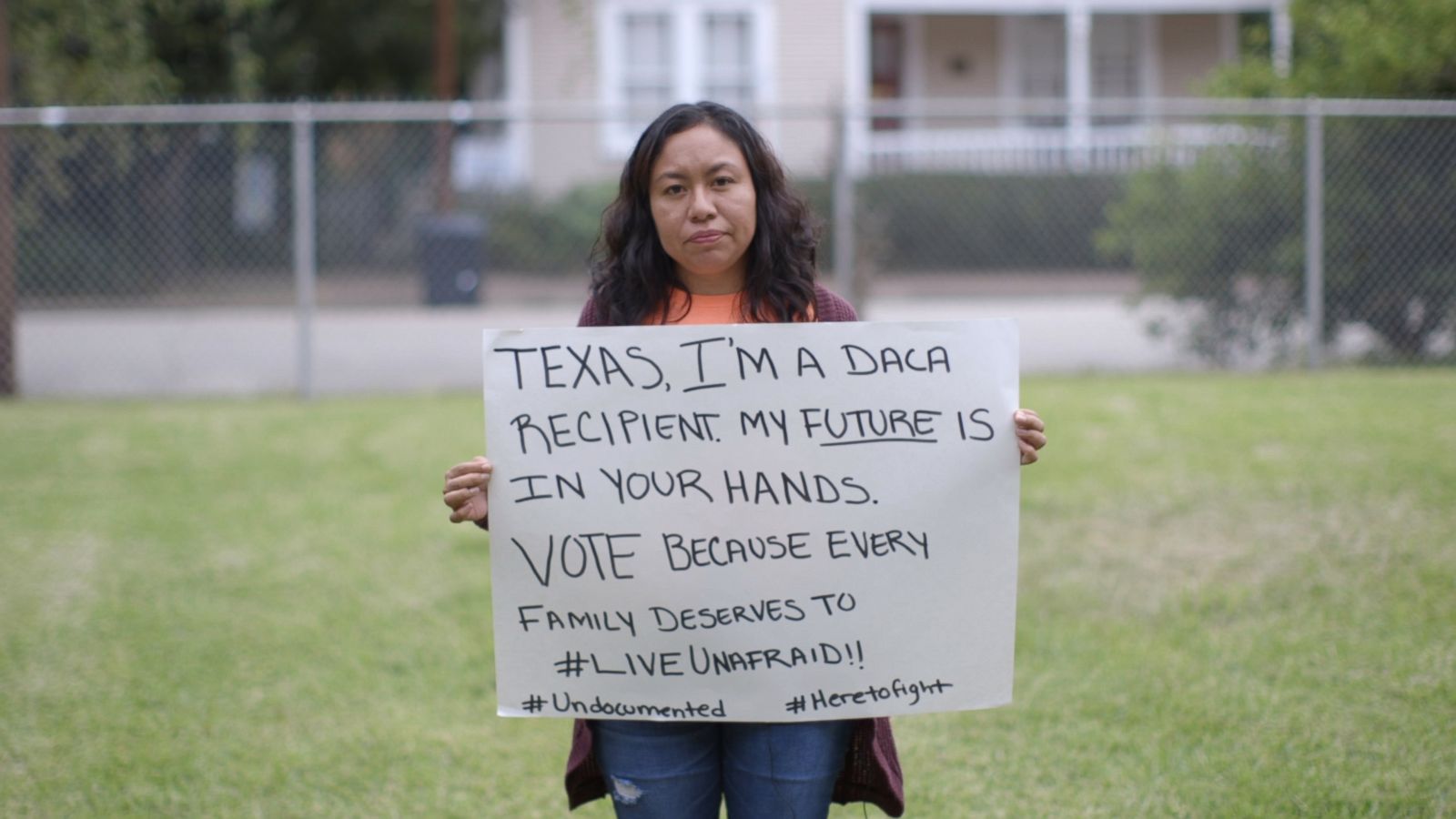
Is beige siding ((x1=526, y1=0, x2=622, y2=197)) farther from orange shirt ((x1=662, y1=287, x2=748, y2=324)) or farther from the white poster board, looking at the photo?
the white poster board

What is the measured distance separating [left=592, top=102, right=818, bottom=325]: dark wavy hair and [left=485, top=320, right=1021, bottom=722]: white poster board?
0.37ft

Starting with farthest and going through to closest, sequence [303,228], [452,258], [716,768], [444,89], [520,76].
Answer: [520,76]
[444,89]
[452,258]
[303,228]
[716,768]

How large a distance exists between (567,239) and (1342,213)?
6309 mm

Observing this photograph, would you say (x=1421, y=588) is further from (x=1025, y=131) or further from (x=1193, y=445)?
(x=1025, y=131)

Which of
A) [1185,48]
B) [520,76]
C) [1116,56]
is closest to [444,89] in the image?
[520,76]

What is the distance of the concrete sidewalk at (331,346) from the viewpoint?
9.76 meters

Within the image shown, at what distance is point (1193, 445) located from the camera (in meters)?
6.82

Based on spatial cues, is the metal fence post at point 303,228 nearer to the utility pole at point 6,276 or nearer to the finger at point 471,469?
the utility pole at point 6,276

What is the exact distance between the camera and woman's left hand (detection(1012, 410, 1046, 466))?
8.03ft

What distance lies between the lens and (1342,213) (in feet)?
30.4

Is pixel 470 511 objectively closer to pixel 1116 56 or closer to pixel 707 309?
pixel 707 309

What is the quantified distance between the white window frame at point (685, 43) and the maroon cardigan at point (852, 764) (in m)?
14.9

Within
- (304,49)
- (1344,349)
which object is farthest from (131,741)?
(304,49)

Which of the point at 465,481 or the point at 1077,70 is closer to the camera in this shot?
the point at 465,481
